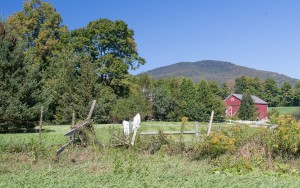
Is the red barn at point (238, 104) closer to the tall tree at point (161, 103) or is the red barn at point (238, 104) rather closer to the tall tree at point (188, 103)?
the tall tree at point (188, 103)

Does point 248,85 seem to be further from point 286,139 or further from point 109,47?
point 286,139

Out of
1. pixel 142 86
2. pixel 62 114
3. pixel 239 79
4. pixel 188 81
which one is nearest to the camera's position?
pixel 62 114

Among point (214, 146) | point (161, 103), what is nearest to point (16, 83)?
point (214, 146)

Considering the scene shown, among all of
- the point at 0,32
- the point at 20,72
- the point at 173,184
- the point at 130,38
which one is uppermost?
the point at 130,38

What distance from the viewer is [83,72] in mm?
30219

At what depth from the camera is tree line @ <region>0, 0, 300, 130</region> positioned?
23.6 m

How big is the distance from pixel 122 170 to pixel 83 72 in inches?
907

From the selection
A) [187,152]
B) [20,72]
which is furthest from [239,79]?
[187,152]

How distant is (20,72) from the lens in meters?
22.5

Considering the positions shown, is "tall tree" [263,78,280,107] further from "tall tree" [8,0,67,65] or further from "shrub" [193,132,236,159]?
"shrub" [193,132,236,159]

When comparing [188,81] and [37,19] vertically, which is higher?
[37,19]

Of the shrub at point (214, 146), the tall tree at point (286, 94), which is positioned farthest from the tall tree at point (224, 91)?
the shrub at point (214, 146)

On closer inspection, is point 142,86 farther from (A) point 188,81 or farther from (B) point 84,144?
(B) point 84,144

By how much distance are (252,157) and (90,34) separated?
3216 centimetres
